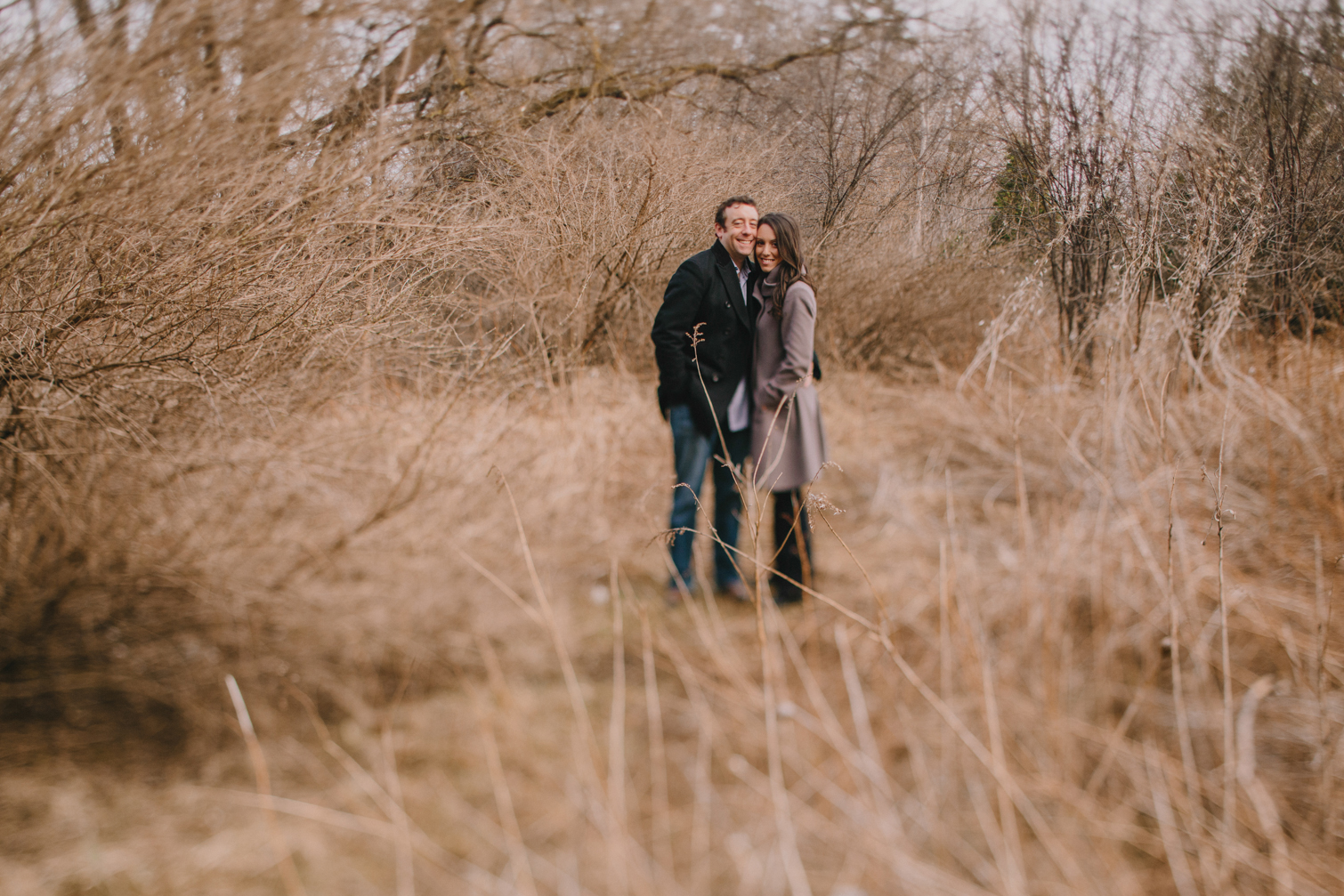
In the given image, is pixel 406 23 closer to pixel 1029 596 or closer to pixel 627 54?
pixel 627 54

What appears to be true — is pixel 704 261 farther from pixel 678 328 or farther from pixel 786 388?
pixel 786 388

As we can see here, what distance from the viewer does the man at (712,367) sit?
164 centimetres

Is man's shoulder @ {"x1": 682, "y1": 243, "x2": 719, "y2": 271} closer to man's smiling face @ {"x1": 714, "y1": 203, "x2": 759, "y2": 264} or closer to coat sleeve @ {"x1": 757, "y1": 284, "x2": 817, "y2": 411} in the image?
man's smiling face @ {"x1": 714, "y1": 203, "x2": 759, "y2": 264}

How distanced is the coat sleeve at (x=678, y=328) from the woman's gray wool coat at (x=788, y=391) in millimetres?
181

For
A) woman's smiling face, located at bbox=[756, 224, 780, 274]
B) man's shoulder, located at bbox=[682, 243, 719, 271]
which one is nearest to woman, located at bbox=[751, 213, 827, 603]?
woman's smiling face, located at bbox=[756, 224, 780, 274]

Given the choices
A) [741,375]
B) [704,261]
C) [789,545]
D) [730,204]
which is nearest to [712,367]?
[741,375]

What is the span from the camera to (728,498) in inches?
89.4

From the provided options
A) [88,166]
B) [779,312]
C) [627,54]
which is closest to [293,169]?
[88,166]

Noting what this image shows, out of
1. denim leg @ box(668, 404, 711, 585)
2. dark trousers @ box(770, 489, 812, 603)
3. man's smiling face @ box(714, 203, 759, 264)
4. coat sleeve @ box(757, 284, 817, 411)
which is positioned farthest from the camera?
dark trousers @ box(770, 489, 812, 603)

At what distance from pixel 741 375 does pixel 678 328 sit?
0.95ft

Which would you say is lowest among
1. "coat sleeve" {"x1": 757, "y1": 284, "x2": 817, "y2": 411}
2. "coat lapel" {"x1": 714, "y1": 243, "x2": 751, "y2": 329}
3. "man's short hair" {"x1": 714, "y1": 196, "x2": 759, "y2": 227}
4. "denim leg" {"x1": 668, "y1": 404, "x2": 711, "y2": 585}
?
"denim leg" {"x1": 668, "y1": 404, "x2": 711, "y2": 585}

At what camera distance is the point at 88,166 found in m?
1.29

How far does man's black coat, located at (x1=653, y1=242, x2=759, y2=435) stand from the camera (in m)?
1.66

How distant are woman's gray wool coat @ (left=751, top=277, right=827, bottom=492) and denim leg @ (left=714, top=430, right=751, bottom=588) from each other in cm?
13
